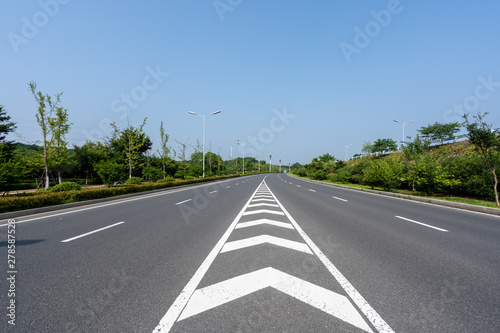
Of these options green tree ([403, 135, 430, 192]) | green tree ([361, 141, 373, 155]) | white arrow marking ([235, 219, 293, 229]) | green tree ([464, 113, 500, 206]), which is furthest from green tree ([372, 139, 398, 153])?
white arrow marking ([235, 219, 293, 229])

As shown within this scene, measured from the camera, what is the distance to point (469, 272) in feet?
11.5

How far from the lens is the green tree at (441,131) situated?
159 ft

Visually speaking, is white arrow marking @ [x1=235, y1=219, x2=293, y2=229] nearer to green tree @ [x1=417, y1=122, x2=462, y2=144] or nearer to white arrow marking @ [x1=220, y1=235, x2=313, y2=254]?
white arrow marking @ [x1=220, y1=235, x2=313, y2=254]

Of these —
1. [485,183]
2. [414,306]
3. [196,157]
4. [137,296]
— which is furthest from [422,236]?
[196,157]

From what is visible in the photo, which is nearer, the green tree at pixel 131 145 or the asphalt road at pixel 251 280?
the asphalt road at pixel 251 280

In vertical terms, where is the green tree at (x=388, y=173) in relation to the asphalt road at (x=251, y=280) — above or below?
above

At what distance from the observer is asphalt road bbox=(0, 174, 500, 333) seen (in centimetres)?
230

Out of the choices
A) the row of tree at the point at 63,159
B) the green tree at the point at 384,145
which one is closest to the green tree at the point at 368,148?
the green tree at the point at 384,145

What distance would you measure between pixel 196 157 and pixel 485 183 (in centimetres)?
3840

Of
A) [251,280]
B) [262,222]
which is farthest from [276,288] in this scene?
[262,222]

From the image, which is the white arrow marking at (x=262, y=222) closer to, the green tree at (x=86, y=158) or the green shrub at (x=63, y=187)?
the green shrub at (x=63, y=187)

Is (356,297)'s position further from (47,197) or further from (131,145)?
(131,145)

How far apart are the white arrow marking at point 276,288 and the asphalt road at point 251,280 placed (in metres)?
0.01

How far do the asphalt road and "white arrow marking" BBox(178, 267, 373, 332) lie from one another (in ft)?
0.05
